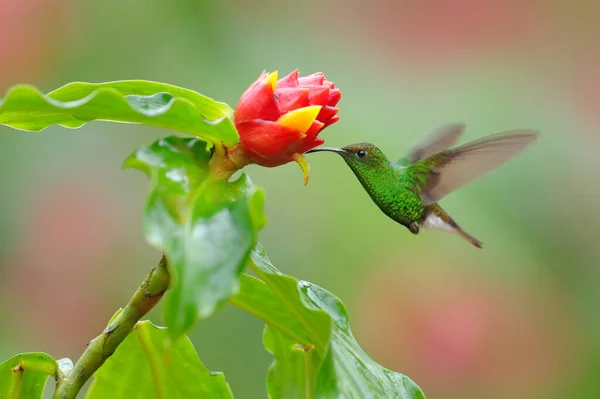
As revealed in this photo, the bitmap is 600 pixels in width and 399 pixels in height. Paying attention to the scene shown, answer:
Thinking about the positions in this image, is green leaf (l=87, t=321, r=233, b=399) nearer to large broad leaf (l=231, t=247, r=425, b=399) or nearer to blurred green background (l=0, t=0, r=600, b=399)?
large broad leaf (l=231, t=247, r=425, b=399)

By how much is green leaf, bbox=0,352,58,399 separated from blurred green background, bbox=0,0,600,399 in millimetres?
1506

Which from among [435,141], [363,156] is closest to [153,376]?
[363,156]

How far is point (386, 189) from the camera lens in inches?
52.0

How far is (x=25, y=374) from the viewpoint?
2.57 feet

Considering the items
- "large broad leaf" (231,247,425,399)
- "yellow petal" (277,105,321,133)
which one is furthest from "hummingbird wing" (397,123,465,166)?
"yellow petal" (277,105,321,133)

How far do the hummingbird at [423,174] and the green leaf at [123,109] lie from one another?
0.57m

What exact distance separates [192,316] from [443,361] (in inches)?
77.3

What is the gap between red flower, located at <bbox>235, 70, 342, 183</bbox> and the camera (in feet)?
2.21

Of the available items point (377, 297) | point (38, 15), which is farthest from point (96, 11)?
point (377, 297)

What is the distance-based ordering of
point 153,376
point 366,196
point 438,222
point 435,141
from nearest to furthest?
point 153,376, point 438,222, point 435,141, point 366,196

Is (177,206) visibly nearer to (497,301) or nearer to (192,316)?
(192,316)

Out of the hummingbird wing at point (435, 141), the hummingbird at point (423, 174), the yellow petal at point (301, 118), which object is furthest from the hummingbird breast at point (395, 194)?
the yellow petal at point (301, 118)

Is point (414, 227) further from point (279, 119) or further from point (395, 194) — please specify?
point (279, 119)

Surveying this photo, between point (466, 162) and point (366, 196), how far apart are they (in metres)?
1.27
